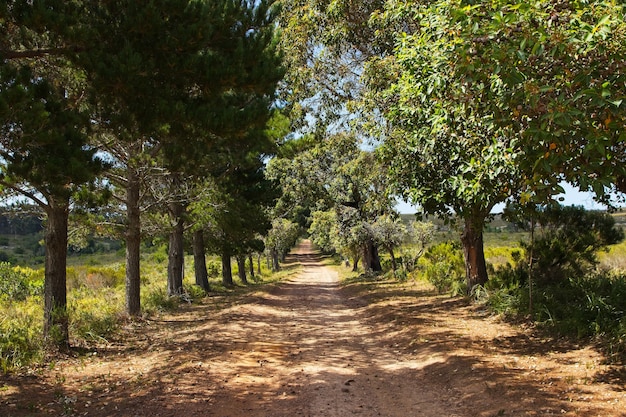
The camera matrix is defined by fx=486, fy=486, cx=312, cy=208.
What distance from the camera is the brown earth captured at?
217 inches

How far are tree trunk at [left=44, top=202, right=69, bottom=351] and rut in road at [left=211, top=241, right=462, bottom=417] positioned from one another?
2.94 metres

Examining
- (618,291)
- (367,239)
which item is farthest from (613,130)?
(367,239)

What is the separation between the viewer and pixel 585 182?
427 cm

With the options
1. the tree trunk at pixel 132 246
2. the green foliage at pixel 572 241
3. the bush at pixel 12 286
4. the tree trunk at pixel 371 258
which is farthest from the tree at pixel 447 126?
the tree trunk at pixel 371 258

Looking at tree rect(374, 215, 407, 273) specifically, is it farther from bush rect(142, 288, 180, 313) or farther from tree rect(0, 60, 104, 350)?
tree rect(0, 60, 104, 350)

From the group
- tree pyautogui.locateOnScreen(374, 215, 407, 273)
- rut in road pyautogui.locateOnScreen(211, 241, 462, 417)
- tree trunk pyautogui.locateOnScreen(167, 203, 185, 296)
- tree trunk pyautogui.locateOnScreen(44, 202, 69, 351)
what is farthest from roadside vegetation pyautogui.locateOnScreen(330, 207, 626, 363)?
tree trunk pyautogui.locateOnScreen(167, 203, 185, 296)

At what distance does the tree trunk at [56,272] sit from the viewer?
26.8 feet

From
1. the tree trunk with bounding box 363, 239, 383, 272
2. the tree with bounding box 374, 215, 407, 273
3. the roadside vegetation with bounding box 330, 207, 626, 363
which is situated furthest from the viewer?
the tree trunk with bounding box 363, 239, 383, 272

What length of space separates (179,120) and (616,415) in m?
6.03

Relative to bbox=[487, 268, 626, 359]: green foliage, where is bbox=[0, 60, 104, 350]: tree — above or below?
above

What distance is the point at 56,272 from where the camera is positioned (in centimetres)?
846

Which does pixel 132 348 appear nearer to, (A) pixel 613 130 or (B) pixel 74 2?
(B) pixel 74 2

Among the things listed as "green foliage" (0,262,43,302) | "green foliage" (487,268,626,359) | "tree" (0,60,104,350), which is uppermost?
"tree" (0,60,104,350)

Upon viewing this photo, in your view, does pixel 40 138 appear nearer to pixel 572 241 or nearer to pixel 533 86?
pixel 533 86
